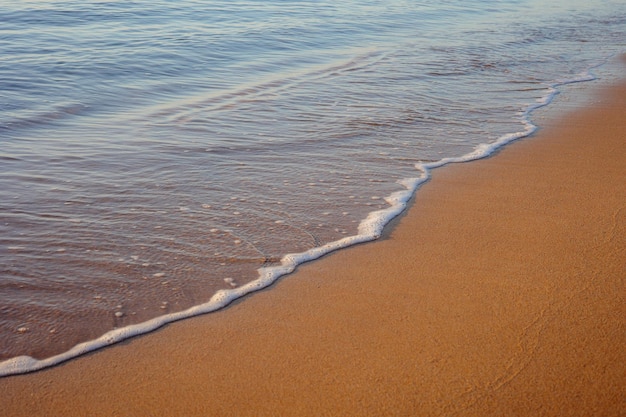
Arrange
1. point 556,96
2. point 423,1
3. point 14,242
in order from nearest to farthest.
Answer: point 14,242 → point 556,96 → point 423,1

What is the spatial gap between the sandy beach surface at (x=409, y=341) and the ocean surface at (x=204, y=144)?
0.20 m

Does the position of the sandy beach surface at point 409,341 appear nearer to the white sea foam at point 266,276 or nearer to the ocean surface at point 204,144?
the white sea foam at point 266,276

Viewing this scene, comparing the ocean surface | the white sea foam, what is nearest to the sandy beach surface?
the white sea foam

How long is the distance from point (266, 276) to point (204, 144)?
8.50 feet

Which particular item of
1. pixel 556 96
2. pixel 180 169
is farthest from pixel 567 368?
pixel 556 96

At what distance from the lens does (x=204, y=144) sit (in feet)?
18.3

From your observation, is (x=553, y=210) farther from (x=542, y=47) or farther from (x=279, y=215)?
(x=542, y=47)

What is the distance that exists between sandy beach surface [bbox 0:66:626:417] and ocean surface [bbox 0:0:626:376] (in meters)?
0.20

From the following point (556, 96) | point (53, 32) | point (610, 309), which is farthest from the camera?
point (53, 32)

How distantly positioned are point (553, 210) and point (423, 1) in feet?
56.3

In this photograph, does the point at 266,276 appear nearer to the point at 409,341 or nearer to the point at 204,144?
the point at 409,341

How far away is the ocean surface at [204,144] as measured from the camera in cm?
313

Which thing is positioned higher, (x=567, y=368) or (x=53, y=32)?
(x=53, y=32)

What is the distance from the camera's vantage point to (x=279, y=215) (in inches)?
156
